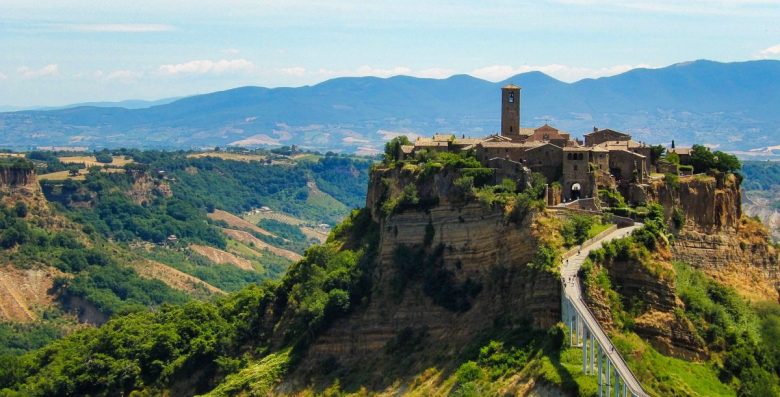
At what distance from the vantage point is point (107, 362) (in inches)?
3127

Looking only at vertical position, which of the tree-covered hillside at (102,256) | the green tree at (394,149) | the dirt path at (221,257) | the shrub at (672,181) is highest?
the green tree at (394,149)

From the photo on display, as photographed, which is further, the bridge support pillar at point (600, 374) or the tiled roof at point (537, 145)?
the tiled roof at point (537, 145)

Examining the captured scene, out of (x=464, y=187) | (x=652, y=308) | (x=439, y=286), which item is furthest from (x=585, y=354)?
(x=464, y=187)

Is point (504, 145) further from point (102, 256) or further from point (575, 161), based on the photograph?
point (102, 256)

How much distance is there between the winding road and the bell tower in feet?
60.3

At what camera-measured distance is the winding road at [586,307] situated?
45.5m

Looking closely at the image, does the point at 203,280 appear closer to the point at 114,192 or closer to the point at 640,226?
the point at 114,192

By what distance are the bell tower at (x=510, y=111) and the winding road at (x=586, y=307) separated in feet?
60.3

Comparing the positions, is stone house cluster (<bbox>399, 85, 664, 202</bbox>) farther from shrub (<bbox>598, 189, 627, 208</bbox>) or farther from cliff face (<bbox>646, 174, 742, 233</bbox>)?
cliff face (<bbox>646, 174, 742, 233</bbox>)

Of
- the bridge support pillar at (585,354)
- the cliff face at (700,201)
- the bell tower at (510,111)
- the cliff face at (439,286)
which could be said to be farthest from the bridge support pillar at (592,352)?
the bell tower at (510,111)

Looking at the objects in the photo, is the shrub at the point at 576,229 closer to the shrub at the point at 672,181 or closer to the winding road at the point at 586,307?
the winding road at the point at 586,307

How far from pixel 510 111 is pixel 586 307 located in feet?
90.4

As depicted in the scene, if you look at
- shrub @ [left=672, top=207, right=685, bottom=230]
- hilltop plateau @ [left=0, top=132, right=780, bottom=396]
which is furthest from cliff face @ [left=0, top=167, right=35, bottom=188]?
shrub @ [left=672, top=207, right=685, bottom=230]

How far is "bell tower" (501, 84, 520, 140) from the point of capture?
76062 millimetres
